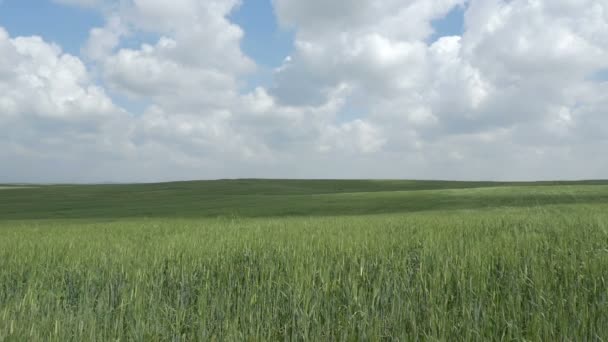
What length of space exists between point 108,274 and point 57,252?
290cm

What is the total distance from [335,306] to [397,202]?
29952 millimetres

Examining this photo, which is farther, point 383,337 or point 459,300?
point 459,300

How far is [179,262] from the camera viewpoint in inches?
243

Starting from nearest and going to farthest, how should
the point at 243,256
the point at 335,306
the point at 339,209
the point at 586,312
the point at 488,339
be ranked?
the point at 488,339
the point at 586,312
the point at 335,306
the point at 243,256
the point at 339,209

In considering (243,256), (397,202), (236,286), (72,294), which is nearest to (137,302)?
(236,286)

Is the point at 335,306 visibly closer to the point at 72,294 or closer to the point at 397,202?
the point at 72,294

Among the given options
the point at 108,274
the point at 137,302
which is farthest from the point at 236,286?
the point at 108,274

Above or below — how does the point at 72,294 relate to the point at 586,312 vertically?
below

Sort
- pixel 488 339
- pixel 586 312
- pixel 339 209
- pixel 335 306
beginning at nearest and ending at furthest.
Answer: pixel 488 339 → pixel 586 312 → pixel 335 306 → pixel 339 209

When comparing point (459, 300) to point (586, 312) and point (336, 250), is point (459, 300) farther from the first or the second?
point (336, 250)

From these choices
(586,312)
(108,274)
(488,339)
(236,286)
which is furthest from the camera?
(108,274)

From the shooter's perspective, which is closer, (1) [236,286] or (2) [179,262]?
(1) [236,286]

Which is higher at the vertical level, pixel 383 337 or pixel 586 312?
pixel 586 312

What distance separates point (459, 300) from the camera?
171 inches
